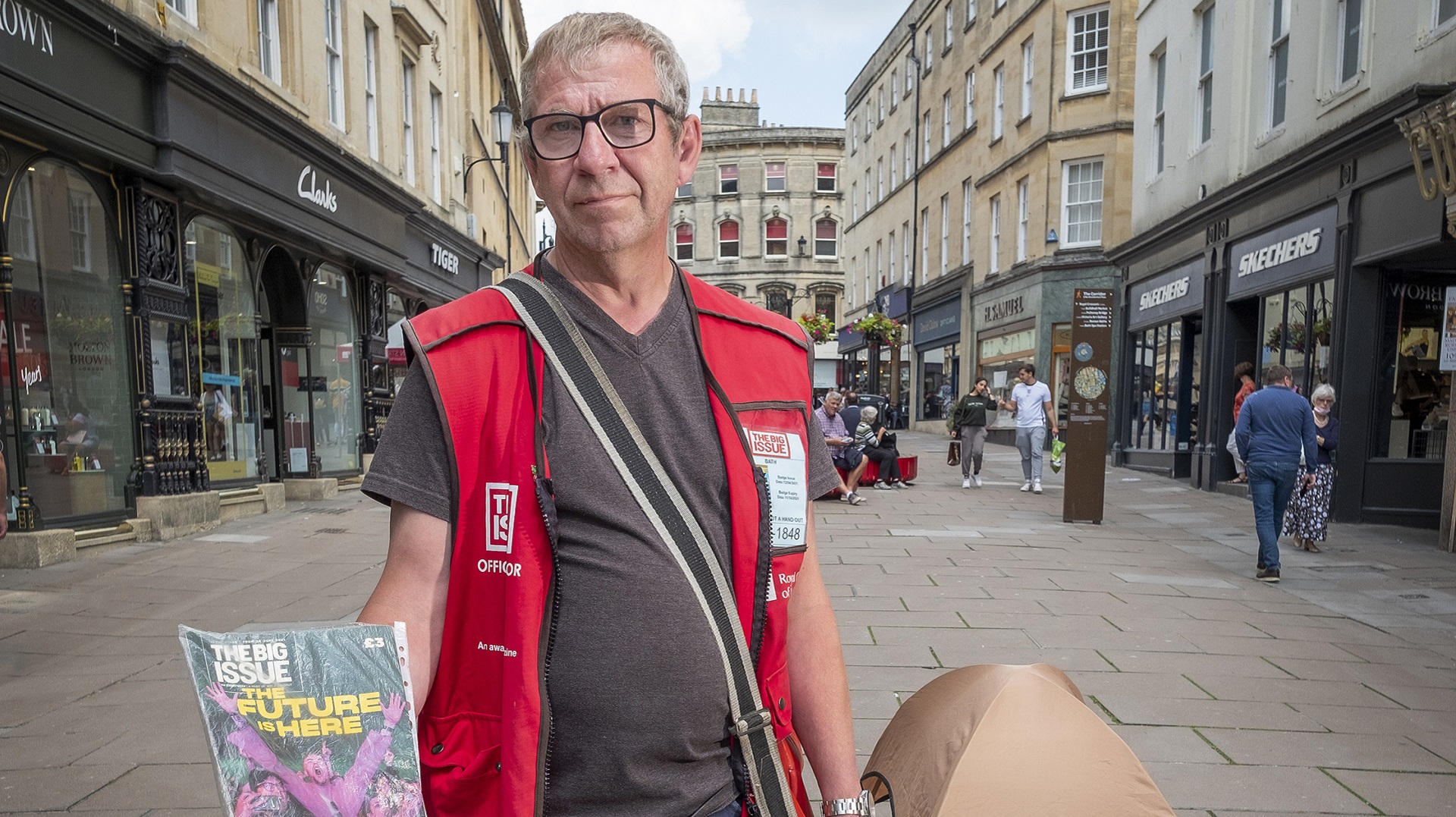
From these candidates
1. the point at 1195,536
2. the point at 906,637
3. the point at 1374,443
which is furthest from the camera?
the point at 1374,443

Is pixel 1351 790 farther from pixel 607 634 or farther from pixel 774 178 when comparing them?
pixel 774 178

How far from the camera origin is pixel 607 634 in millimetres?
1312

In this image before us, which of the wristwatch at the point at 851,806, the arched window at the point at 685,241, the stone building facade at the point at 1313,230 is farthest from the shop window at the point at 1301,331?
the arched window at the point at 685,241

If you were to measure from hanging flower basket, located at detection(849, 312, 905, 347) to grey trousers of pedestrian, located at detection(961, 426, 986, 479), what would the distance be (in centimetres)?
1742

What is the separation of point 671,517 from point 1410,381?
470 inches

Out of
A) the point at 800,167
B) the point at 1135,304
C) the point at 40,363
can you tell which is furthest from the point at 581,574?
the point at 800,167

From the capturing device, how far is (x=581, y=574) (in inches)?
51.3

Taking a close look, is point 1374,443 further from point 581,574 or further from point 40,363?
point 40,363

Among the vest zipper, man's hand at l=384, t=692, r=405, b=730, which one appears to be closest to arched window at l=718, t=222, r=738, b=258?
the vest zipper

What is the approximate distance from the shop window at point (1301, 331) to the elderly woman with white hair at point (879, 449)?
5.11 metres

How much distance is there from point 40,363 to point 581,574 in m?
8.49

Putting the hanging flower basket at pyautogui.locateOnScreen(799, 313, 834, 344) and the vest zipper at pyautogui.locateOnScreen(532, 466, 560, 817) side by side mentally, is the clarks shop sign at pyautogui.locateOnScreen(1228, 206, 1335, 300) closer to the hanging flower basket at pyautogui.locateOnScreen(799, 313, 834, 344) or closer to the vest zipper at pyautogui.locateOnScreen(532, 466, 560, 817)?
the vest zipper at pyautogui.locateOnScreen(532, 466, 560, 817)

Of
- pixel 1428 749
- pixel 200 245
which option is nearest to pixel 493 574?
pixel 1428 749

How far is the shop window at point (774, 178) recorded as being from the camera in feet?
171
